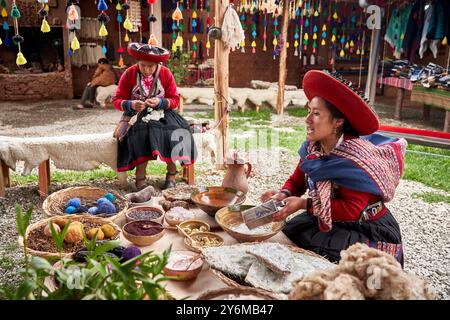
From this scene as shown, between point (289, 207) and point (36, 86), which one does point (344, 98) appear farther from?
point (36, 86)

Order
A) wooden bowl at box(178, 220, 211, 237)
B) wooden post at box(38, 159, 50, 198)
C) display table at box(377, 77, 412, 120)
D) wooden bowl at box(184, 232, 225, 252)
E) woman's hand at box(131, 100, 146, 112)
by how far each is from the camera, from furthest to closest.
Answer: display table at box(377, 77, 412, 120)
wooden post at box(38, 159, 50, 198)
woman's hand at box(131, 100, 146, 112)
wooden bowl at box(178, 220, 211, 237)
wooden bowl at box(184, 232, 225, 252)

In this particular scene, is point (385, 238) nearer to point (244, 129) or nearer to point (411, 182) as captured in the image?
point (411, 182)

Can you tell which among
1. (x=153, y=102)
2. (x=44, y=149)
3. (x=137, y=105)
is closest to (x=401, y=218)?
(x=153, y=102)

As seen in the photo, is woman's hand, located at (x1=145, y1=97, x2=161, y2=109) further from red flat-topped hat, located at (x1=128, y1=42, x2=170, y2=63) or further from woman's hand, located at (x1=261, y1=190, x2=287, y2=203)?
woman's hand, located at (x1=261, y1=190, x2=287, y2=203)

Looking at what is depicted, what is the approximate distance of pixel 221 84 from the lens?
5.07 m

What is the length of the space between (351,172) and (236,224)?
623 mm

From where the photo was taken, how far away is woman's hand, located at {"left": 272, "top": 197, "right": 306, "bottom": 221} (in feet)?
6.54

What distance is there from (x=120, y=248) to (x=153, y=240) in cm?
29

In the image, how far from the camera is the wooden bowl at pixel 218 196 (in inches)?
94.8

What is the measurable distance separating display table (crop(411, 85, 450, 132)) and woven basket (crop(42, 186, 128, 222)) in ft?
21.2

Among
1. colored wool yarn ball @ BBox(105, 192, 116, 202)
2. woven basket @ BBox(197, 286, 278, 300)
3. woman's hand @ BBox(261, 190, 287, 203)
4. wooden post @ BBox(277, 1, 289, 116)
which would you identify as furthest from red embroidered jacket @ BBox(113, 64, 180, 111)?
wooden post @ BBox(277, 1, 289, 116)

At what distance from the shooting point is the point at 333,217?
200 cm
